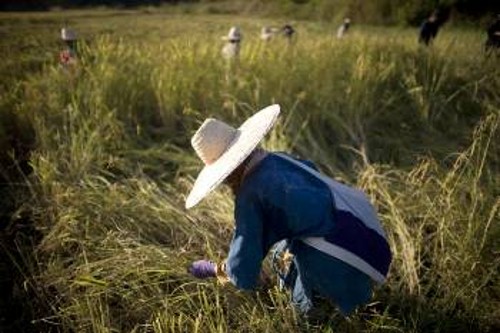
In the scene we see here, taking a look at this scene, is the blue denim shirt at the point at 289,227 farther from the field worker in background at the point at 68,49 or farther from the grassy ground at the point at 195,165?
the field worker in background at the point at 68,49

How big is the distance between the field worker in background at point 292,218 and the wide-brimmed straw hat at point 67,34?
2.74 m

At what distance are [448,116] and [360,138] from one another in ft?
2.95

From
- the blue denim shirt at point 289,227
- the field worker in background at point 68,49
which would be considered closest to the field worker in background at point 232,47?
the field worker in background at point 68,49

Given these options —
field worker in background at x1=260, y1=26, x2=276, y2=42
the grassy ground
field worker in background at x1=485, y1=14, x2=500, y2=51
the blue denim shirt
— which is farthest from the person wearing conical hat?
the blue denim shirt

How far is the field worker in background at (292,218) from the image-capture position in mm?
1564

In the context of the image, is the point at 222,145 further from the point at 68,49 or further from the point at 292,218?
the point at 68,49

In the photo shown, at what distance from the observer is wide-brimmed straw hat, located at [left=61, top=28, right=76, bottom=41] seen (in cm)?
394

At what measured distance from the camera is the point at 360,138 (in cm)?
352

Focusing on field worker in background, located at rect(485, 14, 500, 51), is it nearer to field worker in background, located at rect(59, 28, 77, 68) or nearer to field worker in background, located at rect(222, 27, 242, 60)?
field worker in background, located at rect(222, 27, 242, 60)

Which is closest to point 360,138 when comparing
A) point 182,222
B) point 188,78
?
point 188,78

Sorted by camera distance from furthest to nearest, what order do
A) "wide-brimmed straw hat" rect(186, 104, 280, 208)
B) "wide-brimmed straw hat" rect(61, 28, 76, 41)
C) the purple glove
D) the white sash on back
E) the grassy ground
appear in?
1. "wide-brimmed straw hat" rect(61, 28, 76, 41)
2. the grassy ground
3. the purple glove
4. the white sash on back
5. "wide-brimmed straw hat" rect(186, 104, 280, 208)

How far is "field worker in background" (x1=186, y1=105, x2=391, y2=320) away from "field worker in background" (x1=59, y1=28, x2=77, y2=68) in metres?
2.53

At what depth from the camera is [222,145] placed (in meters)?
1.66

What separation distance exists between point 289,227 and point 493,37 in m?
3.76
